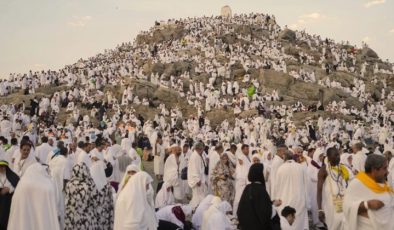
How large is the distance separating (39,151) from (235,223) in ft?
21.0

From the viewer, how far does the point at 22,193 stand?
5.58 metres

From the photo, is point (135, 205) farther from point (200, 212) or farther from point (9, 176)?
point (200, 212)

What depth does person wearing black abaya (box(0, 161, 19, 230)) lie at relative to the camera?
5984 millimetres

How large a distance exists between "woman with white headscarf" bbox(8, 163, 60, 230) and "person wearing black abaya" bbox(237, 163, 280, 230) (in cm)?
226

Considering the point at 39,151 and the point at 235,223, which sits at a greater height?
the point at 39,151

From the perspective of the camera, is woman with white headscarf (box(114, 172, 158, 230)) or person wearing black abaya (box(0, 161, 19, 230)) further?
woman with white headscarf (box(114, 172, 158, 230))

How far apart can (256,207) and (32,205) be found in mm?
2590

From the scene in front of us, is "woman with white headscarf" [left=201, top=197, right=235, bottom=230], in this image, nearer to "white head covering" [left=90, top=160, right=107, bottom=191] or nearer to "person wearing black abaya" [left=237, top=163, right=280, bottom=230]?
"person wearing black abaya" [left=237, top=163, right=280, bottom=230]

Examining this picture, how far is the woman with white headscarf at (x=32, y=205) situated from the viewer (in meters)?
5.57

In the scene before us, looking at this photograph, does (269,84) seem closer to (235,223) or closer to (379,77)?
(379,77)

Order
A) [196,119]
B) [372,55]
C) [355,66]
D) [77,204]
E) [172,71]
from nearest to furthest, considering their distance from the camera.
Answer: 1. [77,204]
2. [196,119]
3. [172,71]
4. [355,66]
5. [372,55]

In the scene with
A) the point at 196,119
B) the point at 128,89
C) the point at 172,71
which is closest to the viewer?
the point at 196,119

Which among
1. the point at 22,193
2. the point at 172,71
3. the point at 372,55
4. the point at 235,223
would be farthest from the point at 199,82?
the point at 22,193

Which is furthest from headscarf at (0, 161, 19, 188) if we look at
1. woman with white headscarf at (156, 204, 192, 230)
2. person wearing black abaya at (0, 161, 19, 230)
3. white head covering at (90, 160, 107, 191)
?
woman with white headscarf at (156, 204, 192, 230)
